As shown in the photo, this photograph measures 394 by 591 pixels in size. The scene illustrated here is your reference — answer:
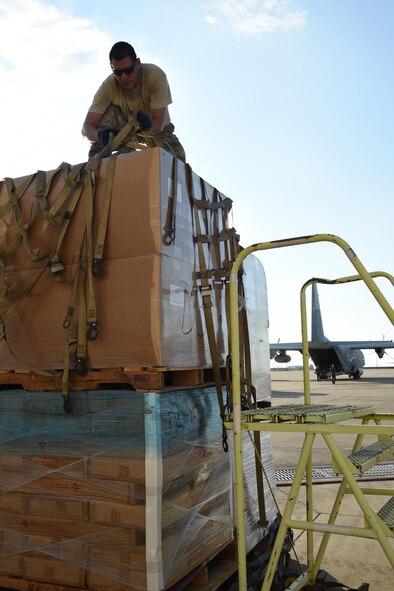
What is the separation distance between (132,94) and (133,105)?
3.3 inches

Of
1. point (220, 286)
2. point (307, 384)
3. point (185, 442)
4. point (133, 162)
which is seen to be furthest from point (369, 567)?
point (133, 162)

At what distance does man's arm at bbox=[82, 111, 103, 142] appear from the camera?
3.85 meters

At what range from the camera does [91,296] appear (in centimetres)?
290

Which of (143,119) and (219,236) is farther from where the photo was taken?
(219,236)

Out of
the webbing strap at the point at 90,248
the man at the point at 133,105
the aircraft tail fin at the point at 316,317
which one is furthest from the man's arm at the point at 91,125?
the aircraft tail fin at the point at 316,317

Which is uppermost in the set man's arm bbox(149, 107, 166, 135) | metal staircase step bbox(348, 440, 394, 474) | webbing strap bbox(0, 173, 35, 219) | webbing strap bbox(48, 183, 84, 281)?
man's arm bbox(149, 107, 166, 135)

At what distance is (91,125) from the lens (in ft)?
12.7

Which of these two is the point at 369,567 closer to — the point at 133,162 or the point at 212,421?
the point at 212,421

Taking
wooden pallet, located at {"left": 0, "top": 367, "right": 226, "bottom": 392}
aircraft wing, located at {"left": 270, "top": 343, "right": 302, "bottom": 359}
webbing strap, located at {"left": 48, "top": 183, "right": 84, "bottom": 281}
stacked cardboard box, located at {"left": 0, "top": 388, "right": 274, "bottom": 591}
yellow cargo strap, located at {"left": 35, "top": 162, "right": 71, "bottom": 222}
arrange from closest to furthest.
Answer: stacked cardboard box, located at {"left": 0, "top": 388, "right": 274, "bottom": 591}
wooden pallet, located at {"left": 0, "top": 367, "right": 226, "bottom": 392}
webbing strap, located at {"left": 48, "top": 183, "right": 84, "bottom": 281}
yellow cargo strap, located at {"left": 35, "top": 162, "right": 71, "bottom": 222}
aircraft wing, located at {"left": 270, "top": 343, "right": 302, "bottom": 359}

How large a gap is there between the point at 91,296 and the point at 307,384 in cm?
166

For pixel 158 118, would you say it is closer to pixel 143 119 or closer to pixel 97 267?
pixel 143 119

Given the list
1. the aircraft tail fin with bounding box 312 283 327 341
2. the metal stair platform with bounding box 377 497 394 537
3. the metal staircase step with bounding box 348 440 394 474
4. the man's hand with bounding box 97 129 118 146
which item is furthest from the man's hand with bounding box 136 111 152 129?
the aircraft tail fin with bounding box 312 283 327 341

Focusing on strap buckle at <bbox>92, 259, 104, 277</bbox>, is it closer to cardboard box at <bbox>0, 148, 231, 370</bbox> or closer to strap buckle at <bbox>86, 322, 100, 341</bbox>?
cardboard box at <bbox>0, 148, 231, 370</bbox>

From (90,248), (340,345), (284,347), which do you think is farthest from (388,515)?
(284,347)
